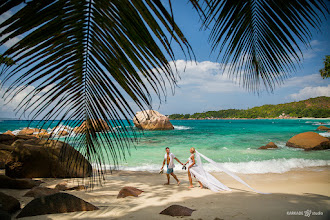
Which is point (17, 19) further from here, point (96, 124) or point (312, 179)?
point (312, 179)

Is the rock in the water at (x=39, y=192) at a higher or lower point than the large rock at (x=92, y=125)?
lower

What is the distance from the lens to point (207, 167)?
10875mm

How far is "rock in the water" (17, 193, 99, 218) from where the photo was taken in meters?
3.54

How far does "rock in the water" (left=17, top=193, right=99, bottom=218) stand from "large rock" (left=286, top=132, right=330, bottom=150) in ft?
60.6

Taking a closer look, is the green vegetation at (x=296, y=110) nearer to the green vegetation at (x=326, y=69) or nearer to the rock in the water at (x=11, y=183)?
the green vegetation at (x=326, y=69)

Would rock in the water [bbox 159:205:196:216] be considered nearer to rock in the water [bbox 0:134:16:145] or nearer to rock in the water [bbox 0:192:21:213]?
rock in the water [bbox 0:192:21:213]

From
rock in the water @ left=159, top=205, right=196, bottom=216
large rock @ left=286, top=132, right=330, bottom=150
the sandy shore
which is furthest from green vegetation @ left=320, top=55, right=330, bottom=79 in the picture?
rock in the water @ left=159, top=205, right=196, bottom=216

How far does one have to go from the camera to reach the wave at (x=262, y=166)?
10.5 m

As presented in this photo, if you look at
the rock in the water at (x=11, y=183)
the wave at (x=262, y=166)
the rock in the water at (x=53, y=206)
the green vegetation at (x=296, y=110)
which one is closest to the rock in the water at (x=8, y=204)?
the rock in the water at (x=53, y=206)

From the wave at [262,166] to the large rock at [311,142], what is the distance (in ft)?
14.0

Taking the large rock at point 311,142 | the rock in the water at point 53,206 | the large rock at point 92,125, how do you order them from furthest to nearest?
the large rock at point 311,142 < the rock in the water at point 53,206 < the large rock at point 92,125
